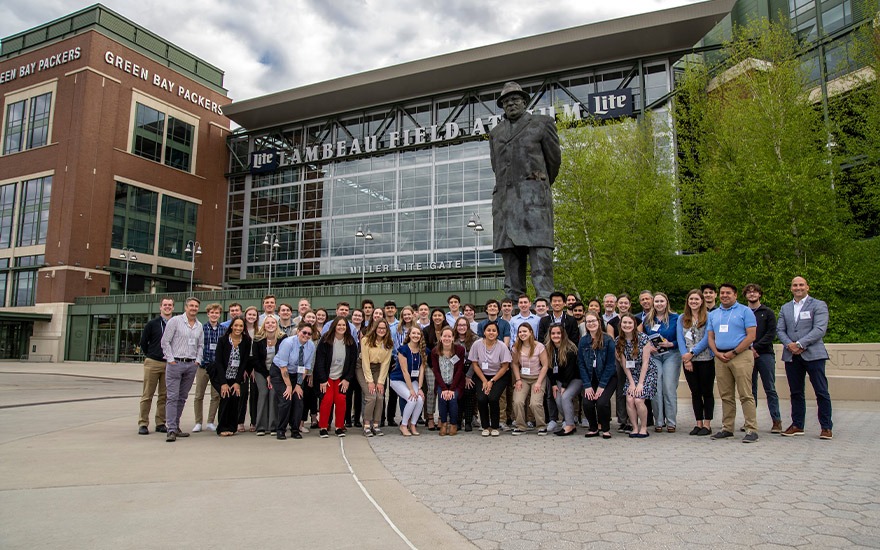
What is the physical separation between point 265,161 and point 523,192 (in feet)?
170

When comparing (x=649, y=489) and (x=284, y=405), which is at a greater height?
(x=284, y=405)

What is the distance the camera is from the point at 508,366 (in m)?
8.41

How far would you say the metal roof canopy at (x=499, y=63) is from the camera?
40.6 meters

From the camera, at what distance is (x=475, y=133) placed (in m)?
47.3

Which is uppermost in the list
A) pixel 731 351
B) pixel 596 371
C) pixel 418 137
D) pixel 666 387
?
pixel 418 137

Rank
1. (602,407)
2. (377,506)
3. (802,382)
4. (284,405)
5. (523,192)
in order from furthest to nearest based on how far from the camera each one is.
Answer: (523,192)
(284,405)
(602,407)
(802,382)
(377,506)

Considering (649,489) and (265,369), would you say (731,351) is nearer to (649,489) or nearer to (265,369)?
(649,489)

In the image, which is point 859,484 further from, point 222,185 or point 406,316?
point 222,185

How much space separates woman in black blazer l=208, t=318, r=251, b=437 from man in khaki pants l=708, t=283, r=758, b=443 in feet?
21.1

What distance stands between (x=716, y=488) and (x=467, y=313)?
5.40 m

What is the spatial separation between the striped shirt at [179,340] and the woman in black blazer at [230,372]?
1.25 feet

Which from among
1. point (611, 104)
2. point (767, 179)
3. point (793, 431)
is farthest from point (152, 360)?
point (611, 104)

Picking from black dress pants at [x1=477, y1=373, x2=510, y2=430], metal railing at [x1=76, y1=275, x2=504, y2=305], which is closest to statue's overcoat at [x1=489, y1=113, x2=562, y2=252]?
black dress pants at [x1=477, y1=373, x2=510, y2=430]

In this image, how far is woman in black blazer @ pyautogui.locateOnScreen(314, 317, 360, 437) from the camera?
835 cm
